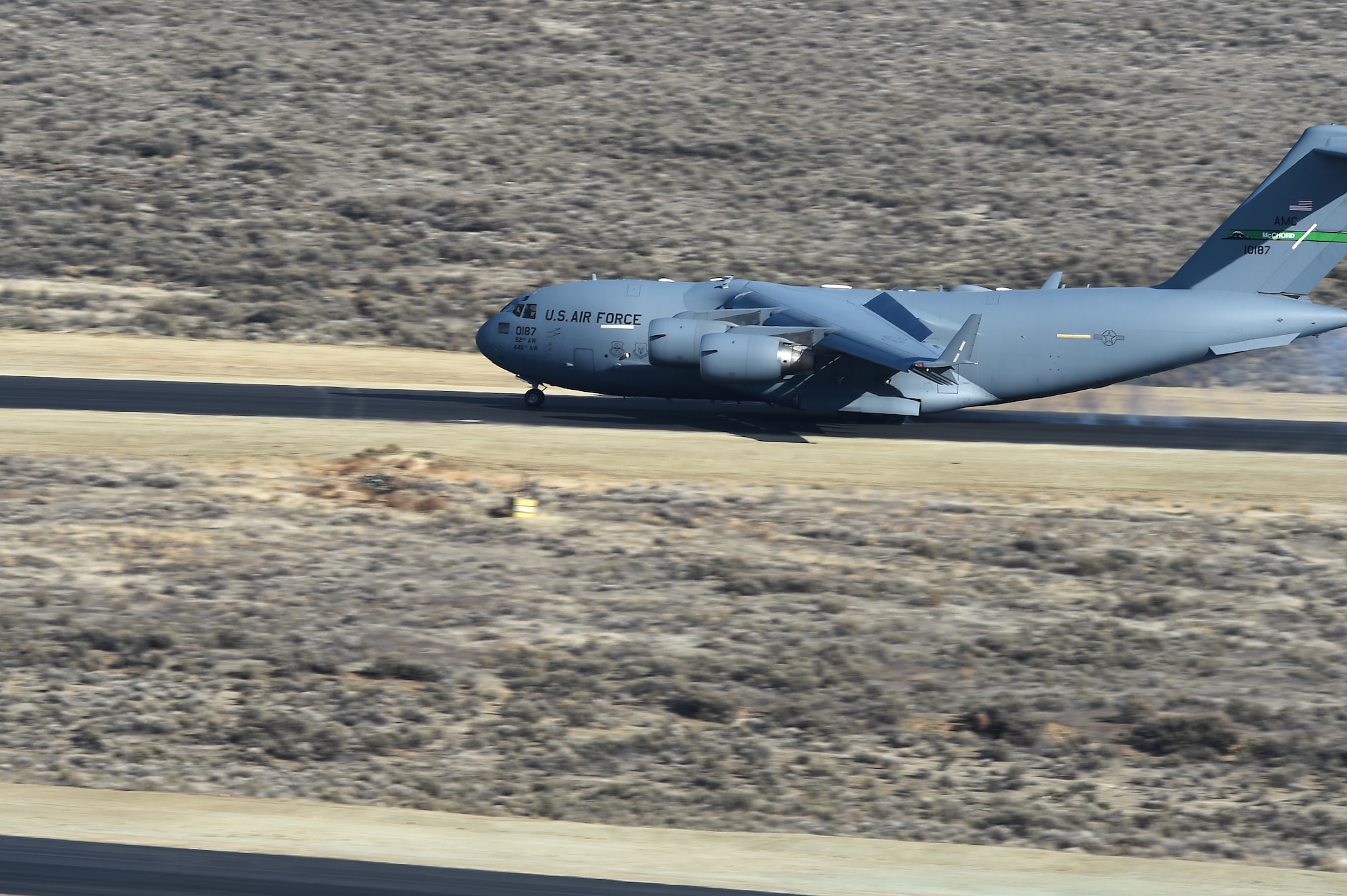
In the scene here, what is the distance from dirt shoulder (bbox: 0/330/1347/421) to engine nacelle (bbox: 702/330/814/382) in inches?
279

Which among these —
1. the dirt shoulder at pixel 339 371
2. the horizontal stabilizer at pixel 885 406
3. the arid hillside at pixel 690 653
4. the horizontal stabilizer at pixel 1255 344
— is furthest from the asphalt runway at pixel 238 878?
the dirt shoulder at pixel 339 371

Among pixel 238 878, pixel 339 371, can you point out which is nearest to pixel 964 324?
pixel 339 371

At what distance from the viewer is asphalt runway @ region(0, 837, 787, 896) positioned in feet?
34.9

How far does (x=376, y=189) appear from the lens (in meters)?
48.3

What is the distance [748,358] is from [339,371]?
12.4m

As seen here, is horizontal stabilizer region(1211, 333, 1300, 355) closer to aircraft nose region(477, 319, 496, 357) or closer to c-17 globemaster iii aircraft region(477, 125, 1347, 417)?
c-17 globemaster iii aircraft region(477, 125, 1347, 417)

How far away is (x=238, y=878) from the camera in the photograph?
10.9m

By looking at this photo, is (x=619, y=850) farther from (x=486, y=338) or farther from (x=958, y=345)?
(x=486, y=338)

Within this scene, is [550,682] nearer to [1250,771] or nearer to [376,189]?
[1250,771]

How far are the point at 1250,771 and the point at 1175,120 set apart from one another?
1661 inches

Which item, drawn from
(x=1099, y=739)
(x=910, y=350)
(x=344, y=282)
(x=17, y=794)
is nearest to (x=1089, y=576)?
(x=1099, y=739)

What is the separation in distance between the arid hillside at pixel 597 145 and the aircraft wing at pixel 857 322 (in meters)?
14.0

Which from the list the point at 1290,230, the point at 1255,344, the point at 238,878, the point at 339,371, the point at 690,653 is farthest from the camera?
the point at 339,371

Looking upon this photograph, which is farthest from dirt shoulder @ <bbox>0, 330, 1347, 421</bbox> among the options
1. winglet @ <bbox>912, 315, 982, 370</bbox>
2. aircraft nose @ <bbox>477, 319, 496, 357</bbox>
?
winglet @ <bbox>912, 315, 982, 370</bbox>
